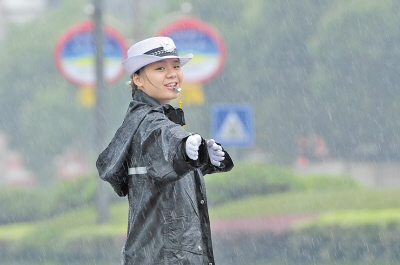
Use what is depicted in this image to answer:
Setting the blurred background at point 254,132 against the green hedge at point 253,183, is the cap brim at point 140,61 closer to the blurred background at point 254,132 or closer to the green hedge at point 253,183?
the blurred background at point 254,132

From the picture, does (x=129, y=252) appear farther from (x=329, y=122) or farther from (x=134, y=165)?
(x=329, y=122)

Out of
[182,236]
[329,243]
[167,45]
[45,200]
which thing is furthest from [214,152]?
[45,200]

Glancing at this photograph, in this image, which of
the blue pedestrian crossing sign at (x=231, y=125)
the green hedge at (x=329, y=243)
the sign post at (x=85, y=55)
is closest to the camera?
the green hedge at (x=329, y=243)

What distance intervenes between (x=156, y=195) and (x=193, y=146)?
0.38 metres

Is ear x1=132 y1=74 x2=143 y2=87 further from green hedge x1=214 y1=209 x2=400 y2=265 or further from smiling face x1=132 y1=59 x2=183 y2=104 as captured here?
green hedge x1=214 y1=209 x2=400 y2=265

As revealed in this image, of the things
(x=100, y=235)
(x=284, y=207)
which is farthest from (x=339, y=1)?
(x=100, y=235)

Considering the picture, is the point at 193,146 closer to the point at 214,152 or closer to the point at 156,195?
the point at 214,152

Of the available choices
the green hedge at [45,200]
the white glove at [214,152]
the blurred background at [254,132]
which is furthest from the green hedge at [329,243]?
the white glove at [214,152]

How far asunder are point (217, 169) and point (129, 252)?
526 millimetres

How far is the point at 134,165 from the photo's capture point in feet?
10.7

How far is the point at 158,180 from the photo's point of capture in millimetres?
3072

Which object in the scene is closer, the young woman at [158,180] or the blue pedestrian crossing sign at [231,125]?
the young woman at [158,180]

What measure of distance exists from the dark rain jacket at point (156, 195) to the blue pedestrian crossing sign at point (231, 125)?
6878 mm

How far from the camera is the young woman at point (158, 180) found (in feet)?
10.1
